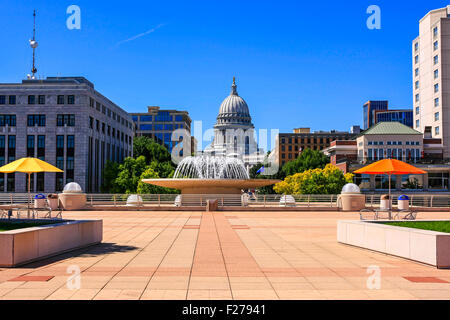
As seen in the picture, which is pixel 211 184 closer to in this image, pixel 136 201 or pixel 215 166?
pixel 136 201

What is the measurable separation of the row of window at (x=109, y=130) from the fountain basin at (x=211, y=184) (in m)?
43.1

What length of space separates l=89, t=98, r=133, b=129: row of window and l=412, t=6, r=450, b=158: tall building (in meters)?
58.5

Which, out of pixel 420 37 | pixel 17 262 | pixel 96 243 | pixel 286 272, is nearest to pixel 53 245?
pixel 17 262

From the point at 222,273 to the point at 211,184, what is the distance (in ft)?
84.4

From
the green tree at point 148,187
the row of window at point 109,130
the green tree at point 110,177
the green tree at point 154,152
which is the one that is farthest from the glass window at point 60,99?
the green tree at point 154,152

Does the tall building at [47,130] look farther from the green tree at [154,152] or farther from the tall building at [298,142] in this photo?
the tall building at [298,142]

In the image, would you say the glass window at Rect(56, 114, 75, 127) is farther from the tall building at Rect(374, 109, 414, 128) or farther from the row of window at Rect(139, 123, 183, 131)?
the tall building at Rect(374, 109, 414, 128)

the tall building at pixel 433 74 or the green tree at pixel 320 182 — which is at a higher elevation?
the tall building at pixel 433 74

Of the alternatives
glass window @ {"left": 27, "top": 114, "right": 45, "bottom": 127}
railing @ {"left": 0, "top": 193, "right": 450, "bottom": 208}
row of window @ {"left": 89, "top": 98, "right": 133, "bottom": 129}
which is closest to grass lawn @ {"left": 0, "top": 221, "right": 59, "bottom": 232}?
railing @ {"left": 0, "top": 193, "right": 450, "bottom": 208}

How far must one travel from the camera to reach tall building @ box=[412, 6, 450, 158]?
85.1 m

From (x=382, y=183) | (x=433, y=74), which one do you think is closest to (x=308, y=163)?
(x=382, y=183)

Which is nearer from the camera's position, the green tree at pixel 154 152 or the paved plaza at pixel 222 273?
the paved plaza at pixel 222 273

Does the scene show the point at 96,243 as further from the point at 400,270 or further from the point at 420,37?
the point at 420,37

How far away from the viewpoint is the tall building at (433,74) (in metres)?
85.1
